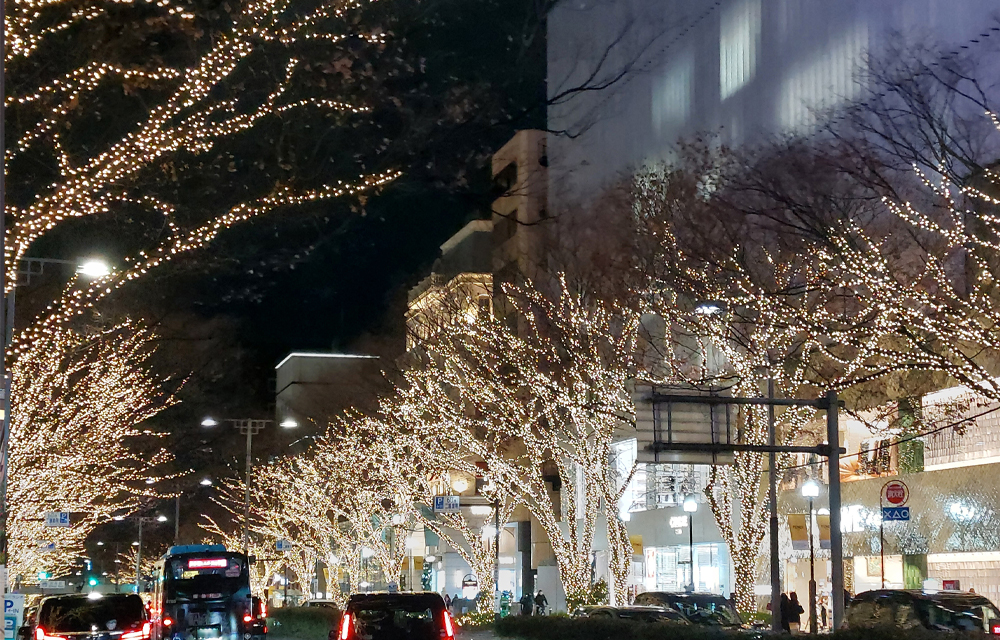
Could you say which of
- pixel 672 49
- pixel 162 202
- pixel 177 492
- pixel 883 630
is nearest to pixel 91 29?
pixel 162 202

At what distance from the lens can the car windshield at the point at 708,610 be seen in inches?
1032

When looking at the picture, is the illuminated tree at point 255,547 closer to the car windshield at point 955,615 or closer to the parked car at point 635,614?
the parked car at point 635,614

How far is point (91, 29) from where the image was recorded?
1191 cm

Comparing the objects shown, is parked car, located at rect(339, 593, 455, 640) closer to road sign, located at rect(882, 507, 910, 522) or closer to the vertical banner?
road sign, located at rect(882, 507, 910, 522)

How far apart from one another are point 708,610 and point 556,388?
5964 mm

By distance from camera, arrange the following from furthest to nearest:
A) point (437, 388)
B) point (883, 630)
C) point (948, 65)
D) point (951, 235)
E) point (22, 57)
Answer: point (437, 388) < point (948, 65) < point (951, 235) < point (883, 630) < point (22, 57)

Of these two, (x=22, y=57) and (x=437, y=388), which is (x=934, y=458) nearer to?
(x=437, y=388)

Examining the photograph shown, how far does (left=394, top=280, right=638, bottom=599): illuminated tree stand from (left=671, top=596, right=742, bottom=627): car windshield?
63.0 inches

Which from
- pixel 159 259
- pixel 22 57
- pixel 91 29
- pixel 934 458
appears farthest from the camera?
pixel 934 458

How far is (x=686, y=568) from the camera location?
1706 inches

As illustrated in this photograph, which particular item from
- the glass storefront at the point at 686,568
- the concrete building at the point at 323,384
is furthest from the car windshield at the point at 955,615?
the concrete building at the point at 323,384

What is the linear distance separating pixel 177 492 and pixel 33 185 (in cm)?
4666

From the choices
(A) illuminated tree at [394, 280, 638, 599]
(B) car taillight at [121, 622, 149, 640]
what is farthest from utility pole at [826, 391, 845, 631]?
(B) car taillight at [121, 622, 149, 640]

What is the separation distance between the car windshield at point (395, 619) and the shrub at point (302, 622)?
17.6 metres
